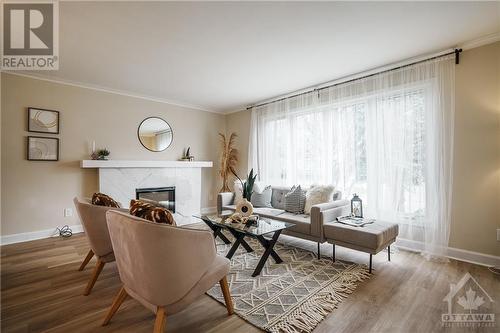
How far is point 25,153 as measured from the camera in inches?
139

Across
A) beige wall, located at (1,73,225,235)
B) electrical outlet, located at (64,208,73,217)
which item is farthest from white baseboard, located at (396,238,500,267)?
electrical outlet, located at (64,208,73,217)

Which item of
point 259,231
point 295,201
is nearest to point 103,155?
point 259,231

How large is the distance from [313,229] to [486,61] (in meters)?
2.75

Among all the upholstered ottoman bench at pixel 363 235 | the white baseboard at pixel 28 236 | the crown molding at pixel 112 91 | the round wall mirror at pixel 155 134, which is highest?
the crown molding at pixel 112 91

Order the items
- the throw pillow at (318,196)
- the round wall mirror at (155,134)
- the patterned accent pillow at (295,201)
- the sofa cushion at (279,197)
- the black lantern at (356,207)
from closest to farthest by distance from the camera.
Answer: the black lantern at (356,207)
the throw pillow at (318,196)
the patterned accent pillow at (295,201)
the sofa cushion at (279,197)
the round wall mirror at (155,134)

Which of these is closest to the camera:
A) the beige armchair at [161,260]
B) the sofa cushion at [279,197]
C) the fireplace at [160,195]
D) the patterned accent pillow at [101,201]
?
the beige armchair at [161,260]

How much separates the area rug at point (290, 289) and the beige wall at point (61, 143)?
2910 millimetres

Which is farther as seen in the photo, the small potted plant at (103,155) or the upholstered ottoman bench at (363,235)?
the small potted plant at (103,155)

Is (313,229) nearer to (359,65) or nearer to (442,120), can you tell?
(442,120)

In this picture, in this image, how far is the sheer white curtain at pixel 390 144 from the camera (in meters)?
2.90

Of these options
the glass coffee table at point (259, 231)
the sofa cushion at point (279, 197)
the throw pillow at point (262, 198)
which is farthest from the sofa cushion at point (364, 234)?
the throw pillow at point (262, 198)

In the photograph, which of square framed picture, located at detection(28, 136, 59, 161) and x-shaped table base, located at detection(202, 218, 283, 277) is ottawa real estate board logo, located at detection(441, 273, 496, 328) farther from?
square framed picture, located at detection(28, 136, 59, 161)

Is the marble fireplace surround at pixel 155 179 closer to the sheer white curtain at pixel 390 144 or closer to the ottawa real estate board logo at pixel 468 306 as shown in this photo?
the sheer white curtain at pixel 390 144

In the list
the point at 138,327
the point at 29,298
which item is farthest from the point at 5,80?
the point at 138,327
